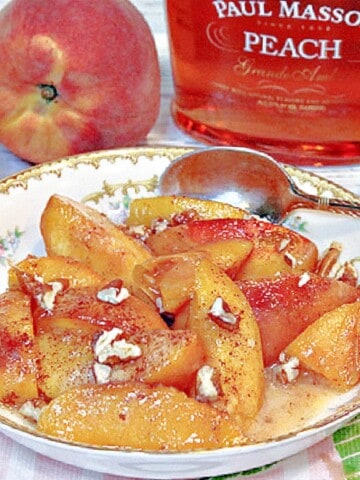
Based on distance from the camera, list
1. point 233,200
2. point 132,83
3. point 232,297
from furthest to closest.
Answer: point 132,83 < point 233,200 < point 232,297

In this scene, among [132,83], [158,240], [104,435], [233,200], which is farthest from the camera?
[132,83]

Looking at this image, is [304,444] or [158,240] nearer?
[304,444]

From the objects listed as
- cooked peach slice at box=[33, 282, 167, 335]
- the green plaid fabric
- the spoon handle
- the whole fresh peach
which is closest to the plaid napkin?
the green plaid fabric

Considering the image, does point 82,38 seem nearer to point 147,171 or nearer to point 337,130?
point 147,171

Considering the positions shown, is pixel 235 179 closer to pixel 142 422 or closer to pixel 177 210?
pixel 177 210

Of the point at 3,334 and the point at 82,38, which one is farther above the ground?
the point at 82,38

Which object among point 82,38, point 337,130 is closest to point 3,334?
point 82,38

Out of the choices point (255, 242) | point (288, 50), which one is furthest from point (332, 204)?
point (288, 50)
